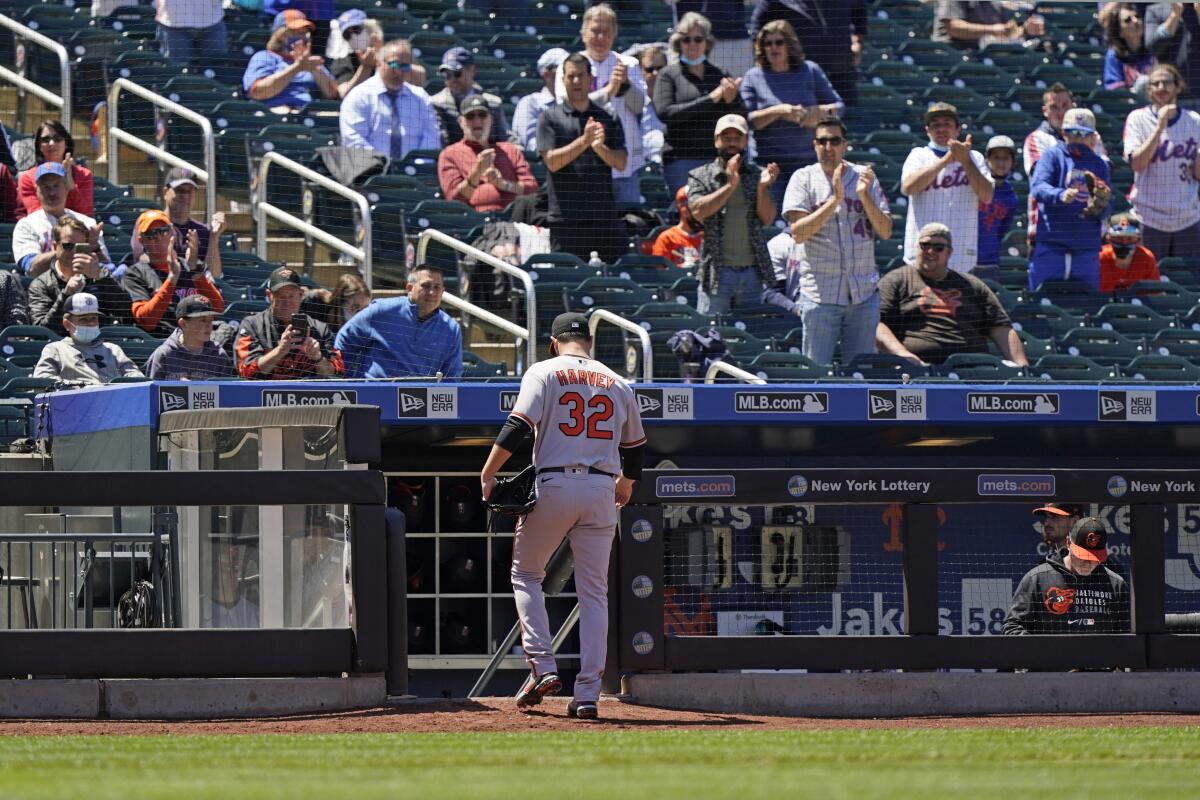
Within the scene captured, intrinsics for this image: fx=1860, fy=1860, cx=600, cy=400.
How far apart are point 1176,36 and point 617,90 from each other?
21.2 feet

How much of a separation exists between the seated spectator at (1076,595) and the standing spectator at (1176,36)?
10475 mm

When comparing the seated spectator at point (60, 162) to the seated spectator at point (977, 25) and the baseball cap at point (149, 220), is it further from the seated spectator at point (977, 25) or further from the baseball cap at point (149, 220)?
the seated spectator at point (977, 25)

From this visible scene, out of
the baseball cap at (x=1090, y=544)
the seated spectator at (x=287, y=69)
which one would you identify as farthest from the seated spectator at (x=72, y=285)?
the baseball cap at (x=1090, y=544)

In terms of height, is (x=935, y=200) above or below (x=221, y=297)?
above

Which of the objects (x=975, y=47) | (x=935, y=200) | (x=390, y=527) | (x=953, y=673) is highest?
(x=975, y=47)

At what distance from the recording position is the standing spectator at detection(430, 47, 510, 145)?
587 inches

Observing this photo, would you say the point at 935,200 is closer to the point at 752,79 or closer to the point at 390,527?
the point at 752,79

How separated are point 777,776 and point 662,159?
10396 mm

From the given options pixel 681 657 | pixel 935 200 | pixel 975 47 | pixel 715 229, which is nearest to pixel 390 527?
pixel 681 657

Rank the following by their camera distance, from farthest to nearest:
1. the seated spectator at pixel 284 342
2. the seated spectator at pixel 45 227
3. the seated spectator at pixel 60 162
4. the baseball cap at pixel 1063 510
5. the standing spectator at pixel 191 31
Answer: the standing spectator at pixel 191 31 < the seated spectator at pixel 60 162 < the seated spectator at pixel 45 227 < the seated spectator at pixel 284 342 < the baseball cap at pixel 1063 510

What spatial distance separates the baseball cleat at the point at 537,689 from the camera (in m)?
7.31

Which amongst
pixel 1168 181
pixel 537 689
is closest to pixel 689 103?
pixel 1168 181

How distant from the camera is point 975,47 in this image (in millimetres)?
19172

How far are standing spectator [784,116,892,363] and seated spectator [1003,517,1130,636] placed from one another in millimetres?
4546
